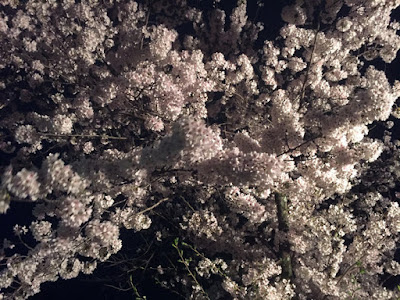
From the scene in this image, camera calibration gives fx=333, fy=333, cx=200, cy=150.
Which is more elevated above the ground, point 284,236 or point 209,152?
point 284,236

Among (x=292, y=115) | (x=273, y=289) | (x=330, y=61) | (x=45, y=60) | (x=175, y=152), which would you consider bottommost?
A: (x=273, y=289)

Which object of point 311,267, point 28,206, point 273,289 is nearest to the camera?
point 273,289

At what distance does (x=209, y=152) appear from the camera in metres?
3.60

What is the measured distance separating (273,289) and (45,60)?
682 cm

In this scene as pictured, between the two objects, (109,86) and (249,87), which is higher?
(249,87)

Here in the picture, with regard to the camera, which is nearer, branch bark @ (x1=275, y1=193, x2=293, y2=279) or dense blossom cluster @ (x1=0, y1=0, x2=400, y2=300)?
dense blossom cluster @ (x1=0, y1=0, x2=400, y2=300)

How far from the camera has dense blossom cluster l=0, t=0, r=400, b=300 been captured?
3961 millimetres

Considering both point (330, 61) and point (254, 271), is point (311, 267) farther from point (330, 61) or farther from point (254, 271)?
point (330, 61)

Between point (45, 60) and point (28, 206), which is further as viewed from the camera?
point (28, 206)

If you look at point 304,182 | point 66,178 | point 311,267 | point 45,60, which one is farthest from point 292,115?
point 45,60

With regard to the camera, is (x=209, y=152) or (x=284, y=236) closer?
(x=209, y=152)

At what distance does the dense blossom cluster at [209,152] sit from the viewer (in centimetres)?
396

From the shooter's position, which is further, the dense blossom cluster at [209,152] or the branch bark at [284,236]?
the branch bark at [284,236]

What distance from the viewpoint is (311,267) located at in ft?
21.0
